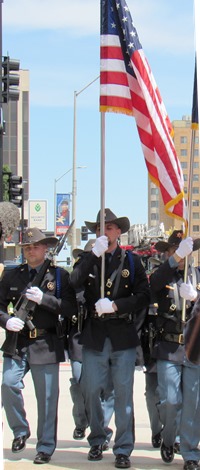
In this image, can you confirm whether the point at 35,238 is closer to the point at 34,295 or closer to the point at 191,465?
the point at 34,295

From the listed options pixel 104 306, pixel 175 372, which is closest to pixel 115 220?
pixel 104 306

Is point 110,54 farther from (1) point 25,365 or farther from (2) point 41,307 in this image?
(1) point 25,365

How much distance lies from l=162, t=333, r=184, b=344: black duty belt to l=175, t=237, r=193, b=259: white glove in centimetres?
64

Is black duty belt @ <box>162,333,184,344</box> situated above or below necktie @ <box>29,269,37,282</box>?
below

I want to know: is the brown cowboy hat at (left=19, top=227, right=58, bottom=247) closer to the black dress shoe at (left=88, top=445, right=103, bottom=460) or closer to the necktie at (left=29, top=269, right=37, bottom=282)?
the necktie at (left=29, top=269, right=37, bottom=282)

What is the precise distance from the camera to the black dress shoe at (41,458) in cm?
686

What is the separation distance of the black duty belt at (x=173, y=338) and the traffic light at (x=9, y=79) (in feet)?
30.8

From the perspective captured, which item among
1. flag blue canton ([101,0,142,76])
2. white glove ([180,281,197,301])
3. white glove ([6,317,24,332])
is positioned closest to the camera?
white glove ([180,281,197,301])

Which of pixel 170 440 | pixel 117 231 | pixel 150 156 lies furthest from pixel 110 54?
pixel 170 440

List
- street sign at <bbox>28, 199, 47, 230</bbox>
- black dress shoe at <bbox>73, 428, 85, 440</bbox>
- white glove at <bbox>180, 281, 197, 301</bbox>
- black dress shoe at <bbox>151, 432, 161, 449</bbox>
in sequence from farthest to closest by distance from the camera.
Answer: street sign at <bbox>28, 199, 47, 230</bbox>
black dress shoe at <bbox>73, 428, 85, 440</bbox>
black dress shoe at <bbox>151, 432, 161, 449</bbox>
white glove at <bbox>180, 281, 197, 301</bbox>

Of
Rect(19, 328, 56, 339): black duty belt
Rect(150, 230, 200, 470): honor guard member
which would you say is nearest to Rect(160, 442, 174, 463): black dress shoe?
Rect(150, 230, 200, 470): honor guard member

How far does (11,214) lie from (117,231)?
153 centimetres

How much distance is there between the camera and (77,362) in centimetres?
828

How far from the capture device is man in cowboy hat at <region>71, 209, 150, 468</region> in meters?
6.93
